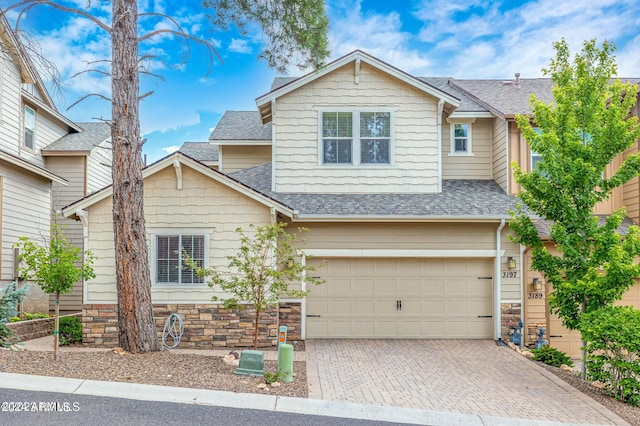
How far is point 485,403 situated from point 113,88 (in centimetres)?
775

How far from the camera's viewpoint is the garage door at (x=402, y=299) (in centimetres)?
1145

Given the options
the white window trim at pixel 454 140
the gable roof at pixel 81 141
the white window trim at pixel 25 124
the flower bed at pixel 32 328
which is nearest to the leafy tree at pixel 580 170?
the white window trim at pixel 454 140

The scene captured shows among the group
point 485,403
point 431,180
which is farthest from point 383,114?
point 485,403

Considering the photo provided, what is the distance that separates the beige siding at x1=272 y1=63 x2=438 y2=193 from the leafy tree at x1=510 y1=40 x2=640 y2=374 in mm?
3637

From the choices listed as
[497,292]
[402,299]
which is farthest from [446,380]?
[497,292]

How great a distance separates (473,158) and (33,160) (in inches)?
506

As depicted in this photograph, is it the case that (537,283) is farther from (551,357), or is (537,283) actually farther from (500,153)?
(500,153)

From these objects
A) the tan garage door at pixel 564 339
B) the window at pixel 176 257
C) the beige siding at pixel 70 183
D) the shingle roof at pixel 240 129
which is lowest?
the tan garage door at pixel 564 339

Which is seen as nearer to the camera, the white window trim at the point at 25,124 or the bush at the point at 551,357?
the bush at the point at 551,357

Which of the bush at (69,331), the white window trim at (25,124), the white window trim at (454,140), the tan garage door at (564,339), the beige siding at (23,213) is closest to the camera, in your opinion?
the bush at (69,331)

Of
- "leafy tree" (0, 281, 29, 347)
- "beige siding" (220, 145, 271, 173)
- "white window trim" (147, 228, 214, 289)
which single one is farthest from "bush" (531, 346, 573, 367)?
"leafy tree" (0, 281, 29, 347)

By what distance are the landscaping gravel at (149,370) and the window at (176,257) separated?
2.21 meters

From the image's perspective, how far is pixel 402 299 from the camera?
452 inches

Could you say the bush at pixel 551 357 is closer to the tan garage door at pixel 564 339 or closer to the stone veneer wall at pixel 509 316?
the stone veneer wall at pixel 509 316
